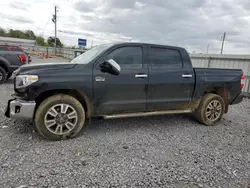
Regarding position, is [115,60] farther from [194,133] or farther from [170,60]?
[194,133]

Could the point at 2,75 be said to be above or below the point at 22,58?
below

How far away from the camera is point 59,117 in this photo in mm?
3258

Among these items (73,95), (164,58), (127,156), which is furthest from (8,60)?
(127,156)

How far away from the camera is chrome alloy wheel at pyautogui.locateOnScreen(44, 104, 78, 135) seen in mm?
3213

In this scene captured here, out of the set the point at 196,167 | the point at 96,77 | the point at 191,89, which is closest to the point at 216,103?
the point at 191,89

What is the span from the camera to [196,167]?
2.71 m

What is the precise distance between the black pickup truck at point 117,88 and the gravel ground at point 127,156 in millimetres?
395

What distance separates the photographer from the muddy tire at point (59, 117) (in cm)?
317

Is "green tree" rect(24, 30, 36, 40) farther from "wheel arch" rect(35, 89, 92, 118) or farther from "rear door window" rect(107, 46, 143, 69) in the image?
"rear door window" rect(107, 46, 143, 69)

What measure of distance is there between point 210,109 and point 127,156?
260cm

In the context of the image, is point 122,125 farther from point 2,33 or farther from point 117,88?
point 2,33

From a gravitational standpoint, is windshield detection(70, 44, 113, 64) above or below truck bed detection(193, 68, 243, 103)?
above

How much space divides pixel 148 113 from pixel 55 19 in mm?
42715

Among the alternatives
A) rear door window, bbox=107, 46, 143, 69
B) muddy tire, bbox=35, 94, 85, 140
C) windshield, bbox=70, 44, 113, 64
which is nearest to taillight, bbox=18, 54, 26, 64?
windshield, bbox=70, 44, 113, 64
